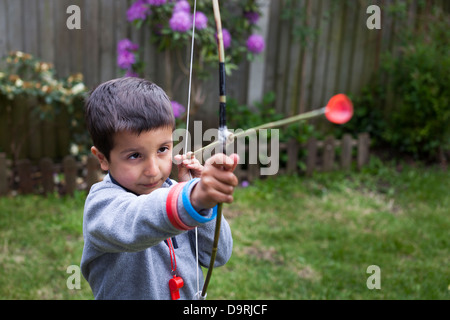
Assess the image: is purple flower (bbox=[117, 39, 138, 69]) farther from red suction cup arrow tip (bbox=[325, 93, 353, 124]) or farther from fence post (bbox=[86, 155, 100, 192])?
red suction cup arrow tip (bbox=[325, 93, 353, 124])

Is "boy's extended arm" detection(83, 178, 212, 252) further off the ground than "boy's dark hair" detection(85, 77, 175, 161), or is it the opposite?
"boy's dark hair" detection(85, 77, 175, 161)

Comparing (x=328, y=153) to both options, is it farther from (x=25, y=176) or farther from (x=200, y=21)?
(x=25, y=176)

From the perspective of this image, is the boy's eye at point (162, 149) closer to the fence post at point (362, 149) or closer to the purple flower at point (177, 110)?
the purple flower at point (177, 110)

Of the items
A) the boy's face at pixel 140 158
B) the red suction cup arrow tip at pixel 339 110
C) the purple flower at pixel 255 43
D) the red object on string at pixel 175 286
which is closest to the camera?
the red suction cup arrow tip at pixel 339 110

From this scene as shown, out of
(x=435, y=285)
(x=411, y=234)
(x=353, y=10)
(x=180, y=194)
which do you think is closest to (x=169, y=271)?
(x=180, y=194)

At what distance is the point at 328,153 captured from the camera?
5.21m

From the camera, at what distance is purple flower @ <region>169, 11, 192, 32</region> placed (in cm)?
431

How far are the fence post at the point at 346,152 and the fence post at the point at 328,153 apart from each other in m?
0.15

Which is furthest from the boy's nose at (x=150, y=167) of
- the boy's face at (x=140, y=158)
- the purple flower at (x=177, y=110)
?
the purple flower at (x=177, y=110)

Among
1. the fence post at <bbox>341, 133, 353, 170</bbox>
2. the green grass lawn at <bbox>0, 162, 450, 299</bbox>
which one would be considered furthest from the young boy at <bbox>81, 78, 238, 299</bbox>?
the fence post at <bbox>341, 133, 353, 170</bbox>

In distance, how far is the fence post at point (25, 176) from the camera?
411 cm

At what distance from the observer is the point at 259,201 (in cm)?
436

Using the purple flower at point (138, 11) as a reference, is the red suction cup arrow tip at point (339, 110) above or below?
below

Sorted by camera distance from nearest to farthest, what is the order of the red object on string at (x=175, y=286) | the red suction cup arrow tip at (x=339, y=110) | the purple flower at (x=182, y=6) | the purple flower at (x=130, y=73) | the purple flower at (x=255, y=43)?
the red suction cup arrow tip at (x=339, y=110), the red object on string at (x=175, y=286), the purple flower at (x=182, y=6), the purple flower at (x=130, y=73), the purple flower at (x=255, y=43)
